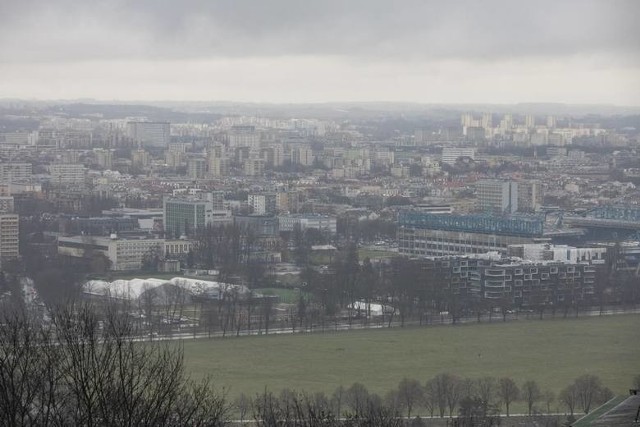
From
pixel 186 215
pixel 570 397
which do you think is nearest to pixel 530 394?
pixel 570 397

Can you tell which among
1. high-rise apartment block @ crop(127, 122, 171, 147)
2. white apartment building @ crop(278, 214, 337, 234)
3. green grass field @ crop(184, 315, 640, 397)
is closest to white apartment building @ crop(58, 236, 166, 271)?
white apartment building @ crop(278, 214, 337, 234)

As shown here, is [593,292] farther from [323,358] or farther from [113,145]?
[113,145]

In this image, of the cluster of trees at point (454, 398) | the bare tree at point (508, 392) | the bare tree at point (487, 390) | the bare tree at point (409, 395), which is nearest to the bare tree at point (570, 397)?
the cluster of trees at point (454, 398)

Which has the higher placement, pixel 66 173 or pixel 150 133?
pixel 150 133

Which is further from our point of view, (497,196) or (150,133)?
(150,133)

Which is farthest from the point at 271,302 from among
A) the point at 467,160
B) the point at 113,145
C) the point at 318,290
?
the point at 113,145

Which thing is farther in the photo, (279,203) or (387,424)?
(279,203)

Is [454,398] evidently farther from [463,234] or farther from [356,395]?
[463,234]

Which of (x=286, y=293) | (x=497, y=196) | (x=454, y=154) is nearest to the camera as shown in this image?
(x=286, y=293)
